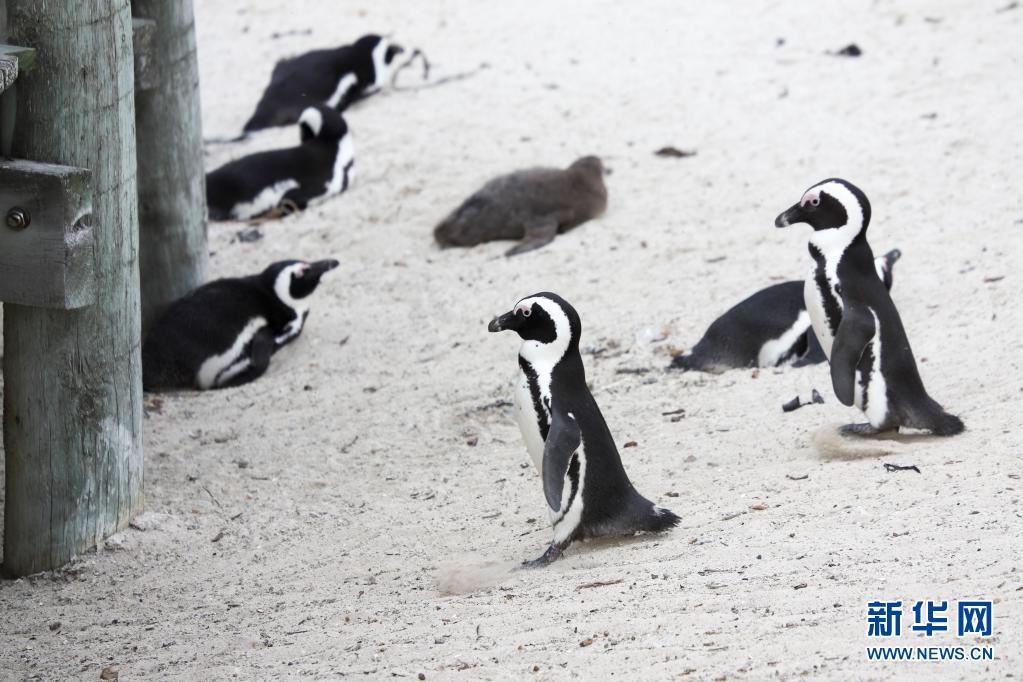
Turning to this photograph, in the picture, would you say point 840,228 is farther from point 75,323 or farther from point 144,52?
point 144,52

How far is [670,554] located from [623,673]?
806 millimetres

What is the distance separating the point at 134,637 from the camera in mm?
4148

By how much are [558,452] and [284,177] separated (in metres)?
5.12

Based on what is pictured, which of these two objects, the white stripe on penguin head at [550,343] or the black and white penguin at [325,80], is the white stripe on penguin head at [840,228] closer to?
the white stripe on penguin head at [550,343]

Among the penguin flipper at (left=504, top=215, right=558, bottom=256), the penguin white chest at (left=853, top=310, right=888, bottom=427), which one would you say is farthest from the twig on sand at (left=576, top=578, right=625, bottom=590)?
the penguin flipper at (left=504, top=215, right=558, bottom=256)

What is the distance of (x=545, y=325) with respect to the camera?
13.9 feet

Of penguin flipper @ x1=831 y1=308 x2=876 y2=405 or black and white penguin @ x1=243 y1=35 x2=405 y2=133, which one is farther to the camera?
black and white penguin @ x1=243 y1=35 x2=405 y2=133

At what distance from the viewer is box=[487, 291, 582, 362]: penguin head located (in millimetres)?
4211

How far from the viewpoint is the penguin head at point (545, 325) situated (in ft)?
13.8

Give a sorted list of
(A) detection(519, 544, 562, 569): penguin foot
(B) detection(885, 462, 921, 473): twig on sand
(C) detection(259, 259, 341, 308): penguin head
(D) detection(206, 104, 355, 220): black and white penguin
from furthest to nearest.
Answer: (D) detection(206, 104, 355, 220): black and white penguin
(C) detection(259, 259, 341, 308): penguin head
(B) detection(885, 462, 921, 473): twig on sand
(A) detection(519, 544, 562, 569): penguin foot

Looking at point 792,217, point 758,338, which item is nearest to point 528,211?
point 758,338

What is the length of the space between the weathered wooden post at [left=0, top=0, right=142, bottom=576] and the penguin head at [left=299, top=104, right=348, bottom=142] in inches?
167

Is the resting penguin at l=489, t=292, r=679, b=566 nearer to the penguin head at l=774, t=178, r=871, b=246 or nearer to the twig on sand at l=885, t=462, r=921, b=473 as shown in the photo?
the twig on sand at l=885, t=462, r=921, b=473

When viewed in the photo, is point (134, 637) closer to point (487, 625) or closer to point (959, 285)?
point (487, 625)
